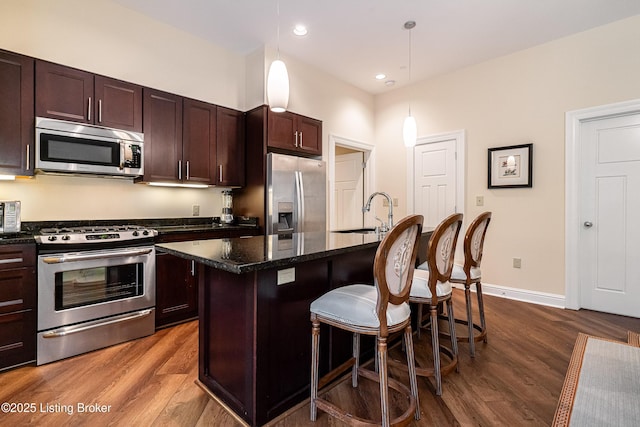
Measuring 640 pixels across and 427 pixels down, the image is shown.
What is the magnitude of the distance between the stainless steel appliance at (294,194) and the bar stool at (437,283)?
192cm

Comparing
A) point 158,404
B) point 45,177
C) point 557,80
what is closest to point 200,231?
point 45,177


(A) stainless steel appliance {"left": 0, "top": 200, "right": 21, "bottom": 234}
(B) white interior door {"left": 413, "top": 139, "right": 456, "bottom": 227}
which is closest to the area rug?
(B) white interior door {"left": 413, "top": 139, "right": 456, "bottom": 227}

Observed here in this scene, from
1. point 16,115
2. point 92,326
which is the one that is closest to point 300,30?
point 16,115

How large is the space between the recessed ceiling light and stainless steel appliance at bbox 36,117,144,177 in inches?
76.9

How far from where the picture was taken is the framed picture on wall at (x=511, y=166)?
12.3 feet

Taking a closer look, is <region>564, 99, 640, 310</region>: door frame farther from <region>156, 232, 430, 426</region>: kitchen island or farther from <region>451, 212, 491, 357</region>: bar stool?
<region>156, 232, 430, 426</region>: kitchen island

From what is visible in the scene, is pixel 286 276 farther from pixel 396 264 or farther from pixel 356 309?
pixel 396 264

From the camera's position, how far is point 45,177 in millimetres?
2775

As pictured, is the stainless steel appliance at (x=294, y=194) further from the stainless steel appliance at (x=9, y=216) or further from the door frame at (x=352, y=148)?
the stainless steel appliance at (x=9, y=216)

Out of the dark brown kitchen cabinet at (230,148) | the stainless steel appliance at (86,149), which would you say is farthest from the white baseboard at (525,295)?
the stainless steel appliance at (86,149)

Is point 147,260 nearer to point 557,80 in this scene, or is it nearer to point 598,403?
point 598,403

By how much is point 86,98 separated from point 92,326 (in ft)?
6.23

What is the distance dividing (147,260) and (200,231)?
0.54m

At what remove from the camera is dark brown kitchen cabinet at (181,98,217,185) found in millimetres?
3361
